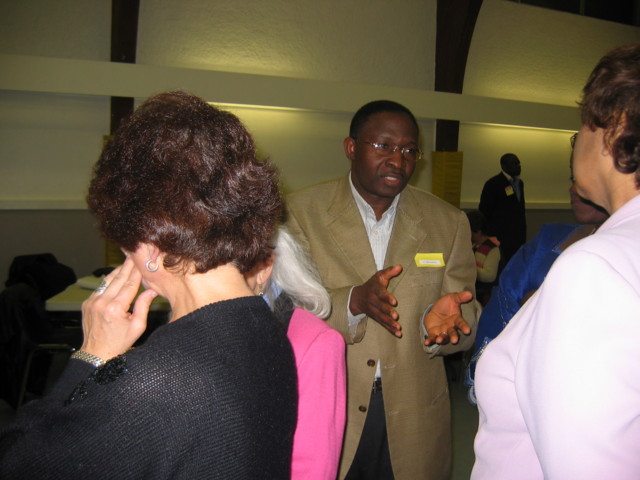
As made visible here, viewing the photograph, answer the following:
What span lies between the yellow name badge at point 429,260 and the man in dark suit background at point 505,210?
464 cm

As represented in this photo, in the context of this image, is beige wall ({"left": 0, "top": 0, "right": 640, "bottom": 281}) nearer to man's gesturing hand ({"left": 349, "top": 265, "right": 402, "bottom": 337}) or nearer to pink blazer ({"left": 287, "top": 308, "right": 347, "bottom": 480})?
man's gesturing hand ({"left": 349, "top": 265, "right": 402, "bottom": 337})

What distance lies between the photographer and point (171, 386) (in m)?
0.65

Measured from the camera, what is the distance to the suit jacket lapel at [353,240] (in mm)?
1750

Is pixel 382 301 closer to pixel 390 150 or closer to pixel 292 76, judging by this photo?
pixel 390 150

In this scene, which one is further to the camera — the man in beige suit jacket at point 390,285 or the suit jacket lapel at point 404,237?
the suit jacket lapel at point 404,237

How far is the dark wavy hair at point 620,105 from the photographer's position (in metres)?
0.79

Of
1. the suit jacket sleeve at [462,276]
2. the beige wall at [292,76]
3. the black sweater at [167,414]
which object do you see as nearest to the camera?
the black sweater at [167,414]

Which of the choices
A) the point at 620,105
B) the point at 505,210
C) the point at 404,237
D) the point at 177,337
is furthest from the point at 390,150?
the point at 505,210

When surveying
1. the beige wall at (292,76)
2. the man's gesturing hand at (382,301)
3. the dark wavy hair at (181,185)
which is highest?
the beige wall at (292,76)

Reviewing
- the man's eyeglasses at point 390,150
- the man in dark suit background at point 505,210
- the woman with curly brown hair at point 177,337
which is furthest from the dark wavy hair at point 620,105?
the man in dark suit background at point 505,210

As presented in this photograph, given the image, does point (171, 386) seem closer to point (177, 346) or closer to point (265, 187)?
point (177, 346)

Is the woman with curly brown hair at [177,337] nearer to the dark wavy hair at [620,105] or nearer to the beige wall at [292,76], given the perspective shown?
the dark wavy hair at [620,105]

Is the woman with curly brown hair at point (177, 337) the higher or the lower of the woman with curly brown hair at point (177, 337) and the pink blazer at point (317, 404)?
the higher

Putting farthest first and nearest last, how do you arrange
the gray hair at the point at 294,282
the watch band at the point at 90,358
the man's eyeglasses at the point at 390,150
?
the man's eyeglasses at the point at 390,150 < the gray hair at the point at 294,282 < the watch band at the point at 90,358
